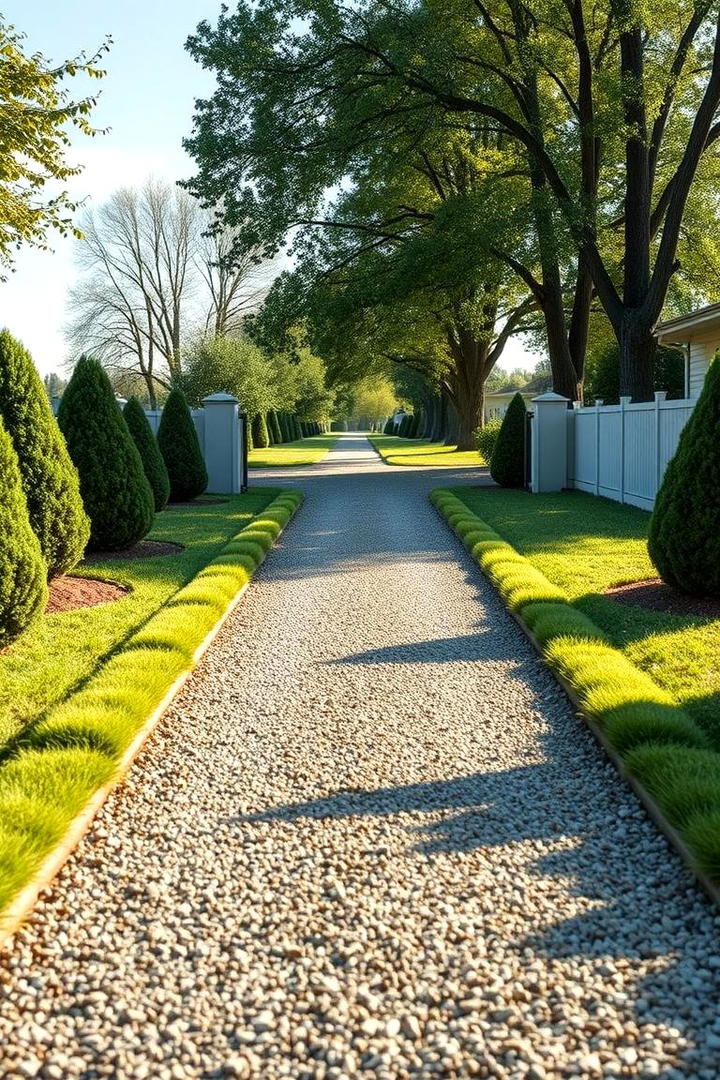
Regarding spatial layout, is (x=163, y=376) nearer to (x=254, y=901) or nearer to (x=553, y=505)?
(x=553, y=505)

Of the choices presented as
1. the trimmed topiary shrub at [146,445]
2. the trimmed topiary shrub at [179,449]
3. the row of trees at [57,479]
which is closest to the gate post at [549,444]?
the trimmed topiary shrub at [179,449]

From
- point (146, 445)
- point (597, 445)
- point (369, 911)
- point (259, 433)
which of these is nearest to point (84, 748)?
point (369, 911)

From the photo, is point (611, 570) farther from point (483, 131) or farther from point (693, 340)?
point (483, 131)

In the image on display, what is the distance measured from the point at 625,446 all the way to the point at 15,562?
1201 centimetres

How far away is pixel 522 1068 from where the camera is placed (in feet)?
7.94

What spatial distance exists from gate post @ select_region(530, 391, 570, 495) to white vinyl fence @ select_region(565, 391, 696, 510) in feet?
0.49

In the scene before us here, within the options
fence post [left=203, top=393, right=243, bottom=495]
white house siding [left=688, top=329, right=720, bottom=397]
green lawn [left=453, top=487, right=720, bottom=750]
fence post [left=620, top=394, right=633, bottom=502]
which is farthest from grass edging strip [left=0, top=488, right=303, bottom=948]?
white house siding [left=688, top=329, right=720, bottom=397]

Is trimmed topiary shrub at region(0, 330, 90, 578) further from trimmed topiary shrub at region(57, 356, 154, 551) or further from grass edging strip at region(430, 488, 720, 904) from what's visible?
grass edging strip at region(430, 488, 720, 904)

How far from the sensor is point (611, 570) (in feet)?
32.4

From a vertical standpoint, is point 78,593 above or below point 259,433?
below

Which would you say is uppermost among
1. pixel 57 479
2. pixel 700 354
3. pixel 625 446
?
pixel 700 354

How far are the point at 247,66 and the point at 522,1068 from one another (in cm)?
2131

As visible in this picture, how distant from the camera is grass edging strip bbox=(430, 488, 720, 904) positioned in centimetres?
361

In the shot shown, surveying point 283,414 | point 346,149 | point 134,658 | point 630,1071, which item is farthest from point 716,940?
→ point 283,414
